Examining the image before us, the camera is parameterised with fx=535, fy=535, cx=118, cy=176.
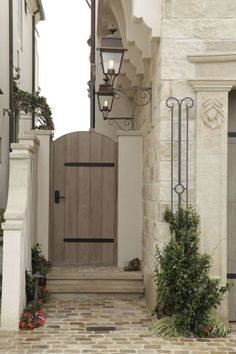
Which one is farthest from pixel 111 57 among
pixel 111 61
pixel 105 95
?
pixel 105 95

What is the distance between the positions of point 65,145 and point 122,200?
1330mm

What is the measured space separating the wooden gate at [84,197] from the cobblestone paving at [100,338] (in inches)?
80.5

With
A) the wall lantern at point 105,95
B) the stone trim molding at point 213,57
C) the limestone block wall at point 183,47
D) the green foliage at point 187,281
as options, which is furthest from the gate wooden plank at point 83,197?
the stone trim molding at point 213,57

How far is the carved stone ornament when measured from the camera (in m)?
5.95

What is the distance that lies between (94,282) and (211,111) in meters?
3.17

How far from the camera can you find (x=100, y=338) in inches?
221

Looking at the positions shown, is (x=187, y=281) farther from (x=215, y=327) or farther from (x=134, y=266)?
(x=134, y=266)

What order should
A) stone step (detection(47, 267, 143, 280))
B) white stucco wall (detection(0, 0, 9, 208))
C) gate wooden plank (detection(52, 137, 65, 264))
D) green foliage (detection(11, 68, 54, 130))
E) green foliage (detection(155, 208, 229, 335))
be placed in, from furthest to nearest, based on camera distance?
green foliage (detection(11, 68, 54, 130))
white stucco wall (detection(0, 0, 9, 208))
gate wooden plank (detection(52, 137, 65, 264))
stone step (detection(47, 267, 143, 280))
green foliage (detection(155, 208, 229, 335))

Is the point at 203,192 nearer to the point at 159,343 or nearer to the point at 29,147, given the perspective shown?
the point at 159,343

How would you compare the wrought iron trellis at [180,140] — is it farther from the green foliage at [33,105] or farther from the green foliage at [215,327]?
the green foliage at [33,105]

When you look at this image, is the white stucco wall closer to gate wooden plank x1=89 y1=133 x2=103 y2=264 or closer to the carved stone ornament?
gate wooden plank x1=89 y1=133 x2=103 y2=264

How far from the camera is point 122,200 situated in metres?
8.48

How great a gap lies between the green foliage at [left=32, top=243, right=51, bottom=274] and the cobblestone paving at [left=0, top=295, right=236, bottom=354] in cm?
82

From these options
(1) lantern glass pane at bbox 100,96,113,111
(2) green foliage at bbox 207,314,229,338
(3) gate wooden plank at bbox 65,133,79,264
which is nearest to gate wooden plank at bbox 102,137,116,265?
(3) gate wooden plank at bbox 65,133,79,264
